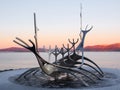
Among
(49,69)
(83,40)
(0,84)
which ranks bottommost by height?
(0,84)

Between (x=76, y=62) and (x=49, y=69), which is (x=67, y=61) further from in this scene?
(x=49, y=69)

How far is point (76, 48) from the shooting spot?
28.0m

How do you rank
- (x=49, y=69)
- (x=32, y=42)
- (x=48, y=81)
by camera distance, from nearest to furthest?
(x=32, y=42) < (x=49, y=69) < (x=48, y=81)

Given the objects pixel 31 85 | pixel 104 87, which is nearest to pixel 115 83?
pixel 104 87

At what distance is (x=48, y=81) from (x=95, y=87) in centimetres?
488

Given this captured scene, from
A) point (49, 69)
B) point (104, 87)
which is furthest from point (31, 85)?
point (104, 87)

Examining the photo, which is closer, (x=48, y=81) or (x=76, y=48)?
(x=48, y=81)

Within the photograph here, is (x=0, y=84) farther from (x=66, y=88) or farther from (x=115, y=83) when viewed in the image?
(x=115, y=83)

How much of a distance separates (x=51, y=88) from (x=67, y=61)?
534cm

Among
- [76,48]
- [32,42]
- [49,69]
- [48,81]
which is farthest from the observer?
[76,48]

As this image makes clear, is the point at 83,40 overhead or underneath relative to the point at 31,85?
overhead

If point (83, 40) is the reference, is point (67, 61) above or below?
below

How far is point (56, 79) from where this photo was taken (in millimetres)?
25906

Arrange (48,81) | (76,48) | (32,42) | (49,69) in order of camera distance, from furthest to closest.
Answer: (76,48) → (48,81) → (49,69) → (32,42)
